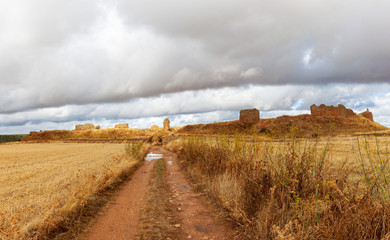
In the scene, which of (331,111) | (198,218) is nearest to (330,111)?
(331,111)

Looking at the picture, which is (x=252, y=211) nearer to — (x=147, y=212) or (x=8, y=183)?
(x=147, y=212)

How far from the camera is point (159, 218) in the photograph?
6266 mm

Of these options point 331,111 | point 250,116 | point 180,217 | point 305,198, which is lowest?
point 180,217

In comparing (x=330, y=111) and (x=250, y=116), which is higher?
→ (x=330, y=111)

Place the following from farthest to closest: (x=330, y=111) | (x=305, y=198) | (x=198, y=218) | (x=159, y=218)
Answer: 1. (x=330, y=111)
2. (x=159, y=218)
3. (x=198, y=218)
4. (x=305, y=198)

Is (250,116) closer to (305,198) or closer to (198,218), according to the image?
(198,218)

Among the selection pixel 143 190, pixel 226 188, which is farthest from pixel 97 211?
pixel 226 188

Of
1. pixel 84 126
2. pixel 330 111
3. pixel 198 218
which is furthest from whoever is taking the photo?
pixel 84 126

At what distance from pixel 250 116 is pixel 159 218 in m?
61.8

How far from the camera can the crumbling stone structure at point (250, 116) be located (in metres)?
64.7

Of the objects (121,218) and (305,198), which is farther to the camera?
(121,218)

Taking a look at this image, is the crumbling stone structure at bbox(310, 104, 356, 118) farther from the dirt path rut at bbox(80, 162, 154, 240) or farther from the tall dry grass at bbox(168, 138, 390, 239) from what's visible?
the dirt path rut at bbox(80, 162, 154, 240)

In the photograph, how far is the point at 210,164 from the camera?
35.1 feet

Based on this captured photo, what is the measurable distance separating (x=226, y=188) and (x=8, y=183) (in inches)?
358
